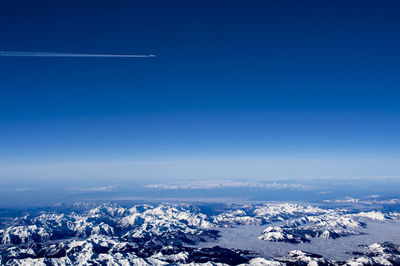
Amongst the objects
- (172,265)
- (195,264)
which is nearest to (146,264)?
(172,265)

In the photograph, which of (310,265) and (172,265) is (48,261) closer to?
(172,265)

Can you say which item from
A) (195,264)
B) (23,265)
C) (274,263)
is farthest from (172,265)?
(23,265)

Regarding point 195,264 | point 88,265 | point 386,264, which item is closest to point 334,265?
point 386,264

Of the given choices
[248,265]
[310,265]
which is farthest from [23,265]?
[310,265]

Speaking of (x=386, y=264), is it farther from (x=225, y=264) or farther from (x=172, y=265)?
(x=172, y=265)

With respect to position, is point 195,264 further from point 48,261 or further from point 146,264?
point 48,261
